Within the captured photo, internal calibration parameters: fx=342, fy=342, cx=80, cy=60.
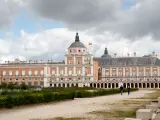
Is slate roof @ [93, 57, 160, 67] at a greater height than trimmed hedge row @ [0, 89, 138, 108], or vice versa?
slate roof @ [93, 57, 160, 67]

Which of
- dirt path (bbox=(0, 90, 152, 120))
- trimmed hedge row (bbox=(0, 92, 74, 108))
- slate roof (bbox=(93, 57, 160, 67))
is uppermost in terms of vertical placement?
slate roof (bbox=(93, 57, 160, 67))

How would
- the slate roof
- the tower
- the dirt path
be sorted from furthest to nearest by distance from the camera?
the slate roof → the tower → the dirt path

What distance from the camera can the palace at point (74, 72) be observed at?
9838 centimetres

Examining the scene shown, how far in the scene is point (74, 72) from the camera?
98875 mm

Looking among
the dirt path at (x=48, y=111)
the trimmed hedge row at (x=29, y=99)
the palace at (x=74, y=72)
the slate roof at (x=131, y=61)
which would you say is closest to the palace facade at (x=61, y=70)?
the palace at (x=74, y=72)

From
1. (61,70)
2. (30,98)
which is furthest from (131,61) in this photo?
(30,98)

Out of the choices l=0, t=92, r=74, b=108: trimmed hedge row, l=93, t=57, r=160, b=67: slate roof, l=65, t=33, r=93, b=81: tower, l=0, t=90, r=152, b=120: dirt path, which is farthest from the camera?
l=93, t=57, r=160, b=67: slate roof

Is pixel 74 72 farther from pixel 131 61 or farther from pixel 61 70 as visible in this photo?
pixel 131 61

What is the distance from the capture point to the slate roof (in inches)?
4112

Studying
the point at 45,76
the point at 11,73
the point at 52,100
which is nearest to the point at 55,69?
the point at 45,76

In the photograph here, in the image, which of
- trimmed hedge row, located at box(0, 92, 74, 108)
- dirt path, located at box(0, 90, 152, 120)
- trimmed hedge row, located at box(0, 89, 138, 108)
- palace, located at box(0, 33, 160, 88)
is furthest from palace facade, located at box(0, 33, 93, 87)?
dirt path, located at box(0, 90, 152, 120)

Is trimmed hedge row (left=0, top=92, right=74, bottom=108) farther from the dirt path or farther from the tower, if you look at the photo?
the tower

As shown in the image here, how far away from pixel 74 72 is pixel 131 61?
19543 mm

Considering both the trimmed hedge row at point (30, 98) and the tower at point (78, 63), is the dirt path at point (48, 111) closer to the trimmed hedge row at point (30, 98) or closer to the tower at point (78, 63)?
the trimmed hedge row at point (30, 98)
